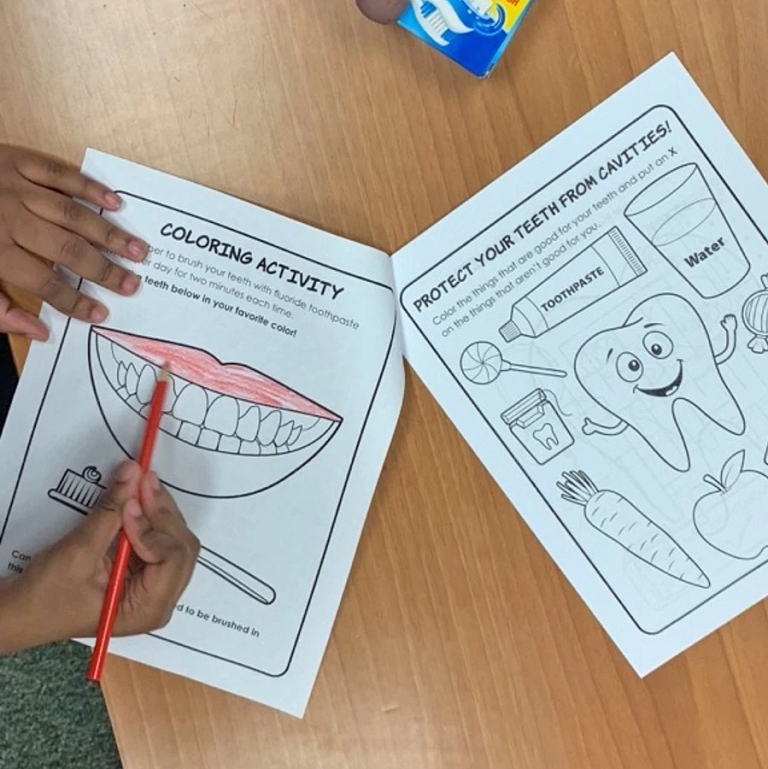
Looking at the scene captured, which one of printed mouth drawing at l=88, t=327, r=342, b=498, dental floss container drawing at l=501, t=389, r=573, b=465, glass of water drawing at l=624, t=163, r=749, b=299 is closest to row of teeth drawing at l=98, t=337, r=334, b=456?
printed mouth drawing at l=88, t=327, r=342, b=498

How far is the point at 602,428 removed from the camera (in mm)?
520

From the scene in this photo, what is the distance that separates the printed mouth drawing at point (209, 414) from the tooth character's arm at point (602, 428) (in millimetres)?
154

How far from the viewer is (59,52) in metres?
0.51

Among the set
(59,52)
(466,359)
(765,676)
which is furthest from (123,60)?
(765,676)

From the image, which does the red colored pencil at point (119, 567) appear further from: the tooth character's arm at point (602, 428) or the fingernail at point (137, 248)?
the tooth character's arm at point (602, 428)

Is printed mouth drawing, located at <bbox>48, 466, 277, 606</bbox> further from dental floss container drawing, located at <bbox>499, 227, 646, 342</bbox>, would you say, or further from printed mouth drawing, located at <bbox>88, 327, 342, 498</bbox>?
dental floss container drawing, located at <bbox>499, 227, 646, 342</bbox>

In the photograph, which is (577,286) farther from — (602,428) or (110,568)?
(110,568)

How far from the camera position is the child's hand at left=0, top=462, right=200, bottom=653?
50 centimetres

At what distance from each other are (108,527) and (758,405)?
15.7 inches

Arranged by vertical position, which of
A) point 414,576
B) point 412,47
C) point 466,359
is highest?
point 412,47

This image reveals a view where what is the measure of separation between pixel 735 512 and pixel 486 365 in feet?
0.58

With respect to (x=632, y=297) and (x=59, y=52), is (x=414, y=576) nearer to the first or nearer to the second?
(x=632, y=297)

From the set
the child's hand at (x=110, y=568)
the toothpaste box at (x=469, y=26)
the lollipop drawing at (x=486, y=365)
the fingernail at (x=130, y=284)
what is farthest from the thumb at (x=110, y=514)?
the toothpaste box at (x=469, y=26)

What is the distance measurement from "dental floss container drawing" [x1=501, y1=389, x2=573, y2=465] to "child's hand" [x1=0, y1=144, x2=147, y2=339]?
0.25 metres
